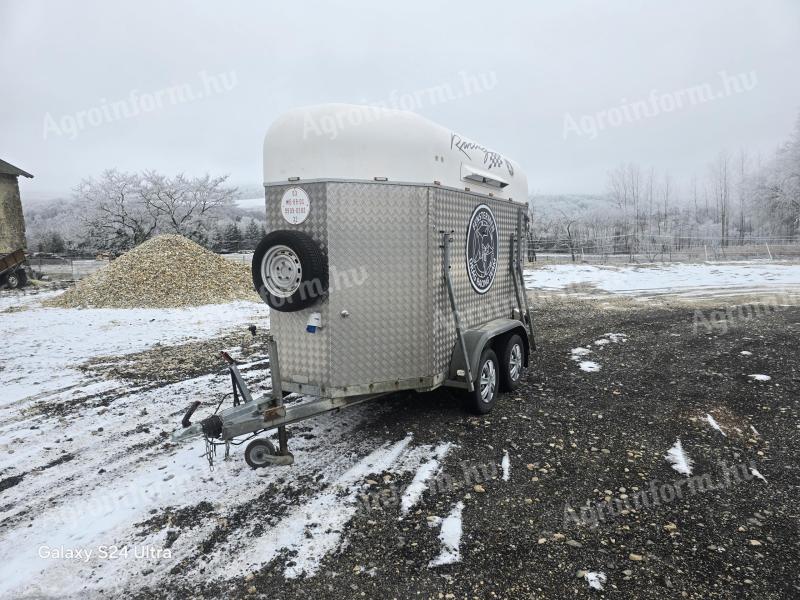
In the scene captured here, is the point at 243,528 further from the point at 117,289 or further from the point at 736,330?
the point at 117,289

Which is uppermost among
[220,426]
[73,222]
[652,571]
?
[73,222]

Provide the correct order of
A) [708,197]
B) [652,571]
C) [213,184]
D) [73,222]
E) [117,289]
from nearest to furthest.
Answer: [652,571] < [117,289] < [213,184] < [73,222] < [708,197]

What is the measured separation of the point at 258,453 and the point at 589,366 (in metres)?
6.24

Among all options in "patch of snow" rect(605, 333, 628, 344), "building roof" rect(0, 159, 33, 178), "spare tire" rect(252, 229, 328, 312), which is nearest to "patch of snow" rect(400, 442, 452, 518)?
"spare tire" rect(252, 229, 328, 312)

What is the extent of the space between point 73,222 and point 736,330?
208 feet

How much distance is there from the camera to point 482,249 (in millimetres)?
6762

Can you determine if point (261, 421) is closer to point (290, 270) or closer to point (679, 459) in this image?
point (290, 270)

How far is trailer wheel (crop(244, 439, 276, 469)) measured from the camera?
474 cm

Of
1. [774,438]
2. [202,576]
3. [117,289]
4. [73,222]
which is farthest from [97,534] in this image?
[73,222]

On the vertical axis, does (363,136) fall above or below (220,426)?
above

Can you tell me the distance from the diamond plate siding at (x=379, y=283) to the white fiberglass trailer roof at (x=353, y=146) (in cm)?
18

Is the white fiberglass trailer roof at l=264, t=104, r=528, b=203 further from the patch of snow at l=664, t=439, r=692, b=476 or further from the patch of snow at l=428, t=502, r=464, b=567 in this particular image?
the patch of snow at l=664, t=439, r=692, b=476

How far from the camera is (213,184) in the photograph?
4553 cm

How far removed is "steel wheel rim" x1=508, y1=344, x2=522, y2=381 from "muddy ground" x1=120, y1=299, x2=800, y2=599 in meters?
0.27
